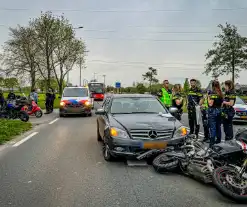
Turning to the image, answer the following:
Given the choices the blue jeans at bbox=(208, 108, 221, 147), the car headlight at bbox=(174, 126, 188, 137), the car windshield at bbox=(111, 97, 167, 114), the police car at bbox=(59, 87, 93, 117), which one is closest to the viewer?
the car headlight at bbox=(174, 126, 188, 137)

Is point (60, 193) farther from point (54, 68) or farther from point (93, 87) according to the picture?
point (93, 87)

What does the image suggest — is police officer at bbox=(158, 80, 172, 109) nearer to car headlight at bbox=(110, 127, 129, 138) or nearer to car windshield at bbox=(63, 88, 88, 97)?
car headlight at bbox=(110, 127, 129, 138)

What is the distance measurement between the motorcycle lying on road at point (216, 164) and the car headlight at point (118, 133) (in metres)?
0.81

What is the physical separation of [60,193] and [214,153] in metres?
2.50

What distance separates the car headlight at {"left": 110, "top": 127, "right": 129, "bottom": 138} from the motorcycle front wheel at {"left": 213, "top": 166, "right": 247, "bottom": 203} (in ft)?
7.58

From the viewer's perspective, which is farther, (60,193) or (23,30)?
(23,30)

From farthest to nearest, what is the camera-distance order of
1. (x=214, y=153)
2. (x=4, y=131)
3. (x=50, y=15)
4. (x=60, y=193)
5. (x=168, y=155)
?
(x=50, y=15)
(x=4, y=131)
(x=168, y=155)
(x=214, y=153)
(x=60, y=193)

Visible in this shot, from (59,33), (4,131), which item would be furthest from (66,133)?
(59,33)

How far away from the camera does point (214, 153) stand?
5586 millimetres

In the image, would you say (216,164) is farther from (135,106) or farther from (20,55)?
(20,55)

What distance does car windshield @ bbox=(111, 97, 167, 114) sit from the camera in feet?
27.5

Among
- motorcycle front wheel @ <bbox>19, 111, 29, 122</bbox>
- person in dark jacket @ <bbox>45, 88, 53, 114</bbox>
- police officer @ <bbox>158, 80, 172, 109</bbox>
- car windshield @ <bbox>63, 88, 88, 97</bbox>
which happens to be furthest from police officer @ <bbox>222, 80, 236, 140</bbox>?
person in dark jacket @ <bbox>45, 88, 53, 114</bbox>

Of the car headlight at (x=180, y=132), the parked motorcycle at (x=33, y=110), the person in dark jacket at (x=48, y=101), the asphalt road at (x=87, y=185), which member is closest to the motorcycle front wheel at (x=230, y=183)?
the asphalt road at (x=87, y=185)

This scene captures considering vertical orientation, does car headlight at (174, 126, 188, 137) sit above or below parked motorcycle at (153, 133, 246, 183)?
above
